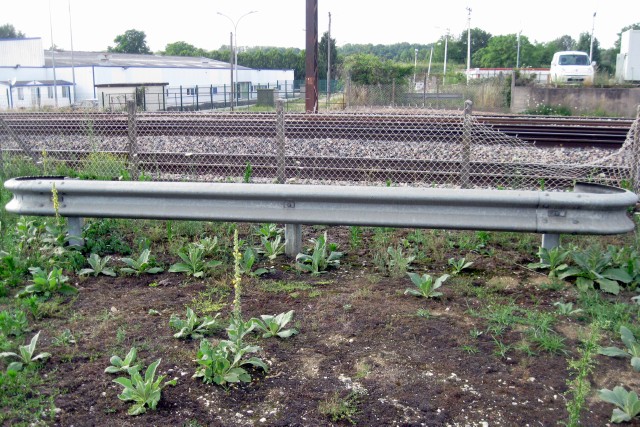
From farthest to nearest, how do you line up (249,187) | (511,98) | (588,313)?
1. (511,98)
2. (249,187)
3. (588,313)

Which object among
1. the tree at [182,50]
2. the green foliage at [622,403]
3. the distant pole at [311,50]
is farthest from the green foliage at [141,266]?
the tree at [182,50]

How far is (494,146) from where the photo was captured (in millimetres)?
12875

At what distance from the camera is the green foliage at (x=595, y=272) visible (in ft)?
16.5

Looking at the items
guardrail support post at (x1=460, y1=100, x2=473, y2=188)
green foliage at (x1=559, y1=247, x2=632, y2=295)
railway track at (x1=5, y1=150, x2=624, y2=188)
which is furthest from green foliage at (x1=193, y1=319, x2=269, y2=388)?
railway track at (x1=5, y1=150, x2=624, y2=188)

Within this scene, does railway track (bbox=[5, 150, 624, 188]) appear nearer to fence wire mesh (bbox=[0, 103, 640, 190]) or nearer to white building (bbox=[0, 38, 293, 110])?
fence wire mesh (bbox=[0, 103, 640, 190])

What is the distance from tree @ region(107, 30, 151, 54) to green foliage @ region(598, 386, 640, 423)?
119m

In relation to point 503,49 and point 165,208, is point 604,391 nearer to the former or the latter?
point 165,208

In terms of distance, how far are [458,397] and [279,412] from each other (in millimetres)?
967

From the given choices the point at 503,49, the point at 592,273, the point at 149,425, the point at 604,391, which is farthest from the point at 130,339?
the point at 503,49

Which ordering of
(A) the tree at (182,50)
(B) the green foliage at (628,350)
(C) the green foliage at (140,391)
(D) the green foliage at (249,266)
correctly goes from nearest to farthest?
1. (C) the green foliage at (140,391)
2. (B) the green foliage at (628,350)
3. (D) the green foliage at (249,266)
4. (A) the tree at (182,50)

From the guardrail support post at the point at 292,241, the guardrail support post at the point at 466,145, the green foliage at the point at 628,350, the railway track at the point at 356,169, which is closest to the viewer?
the green foliage at the point at 628,350

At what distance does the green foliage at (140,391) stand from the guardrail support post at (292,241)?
244 cm

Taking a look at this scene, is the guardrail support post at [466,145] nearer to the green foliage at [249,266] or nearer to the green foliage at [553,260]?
the green foliage at [553,260]

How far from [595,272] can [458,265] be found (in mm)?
1045
